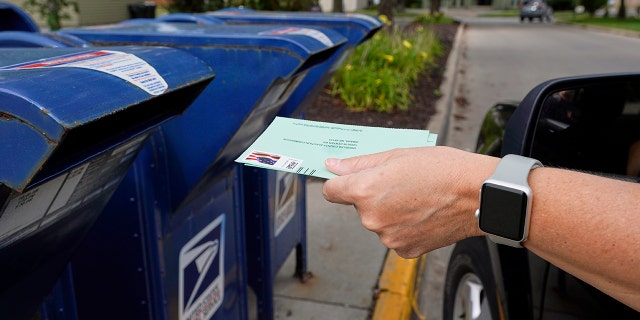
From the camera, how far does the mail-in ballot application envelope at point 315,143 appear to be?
1295 millimetres

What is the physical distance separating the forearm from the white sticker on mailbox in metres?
0.87

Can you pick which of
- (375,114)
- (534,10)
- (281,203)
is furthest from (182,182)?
(534,10)

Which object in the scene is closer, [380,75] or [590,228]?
[590,228]

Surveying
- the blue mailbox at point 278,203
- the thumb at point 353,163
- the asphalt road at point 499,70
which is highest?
the thumb at point 353,163

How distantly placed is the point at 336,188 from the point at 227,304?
1431 mm

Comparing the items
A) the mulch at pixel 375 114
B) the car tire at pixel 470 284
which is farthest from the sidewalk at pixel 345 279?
the mulch at pixel 375 114

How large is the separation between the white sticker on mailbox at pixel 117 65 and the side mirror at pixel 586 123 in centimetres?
134

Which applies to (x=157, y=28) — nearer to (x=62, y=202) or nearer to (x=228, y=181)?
(x=228, y=181)

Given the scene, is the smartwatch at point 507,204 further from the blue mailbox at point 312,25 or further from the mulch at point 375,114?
the mulch at point 375,114

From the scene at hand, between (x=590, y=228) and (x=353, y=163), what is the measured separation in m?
0.51

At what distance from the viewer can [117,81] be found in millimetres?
1229

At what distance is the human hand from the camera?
131 cm

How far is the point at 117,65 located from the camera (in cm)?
132

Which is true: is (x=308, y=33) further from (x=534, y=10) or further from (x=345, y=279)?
(x=534, y=10)
